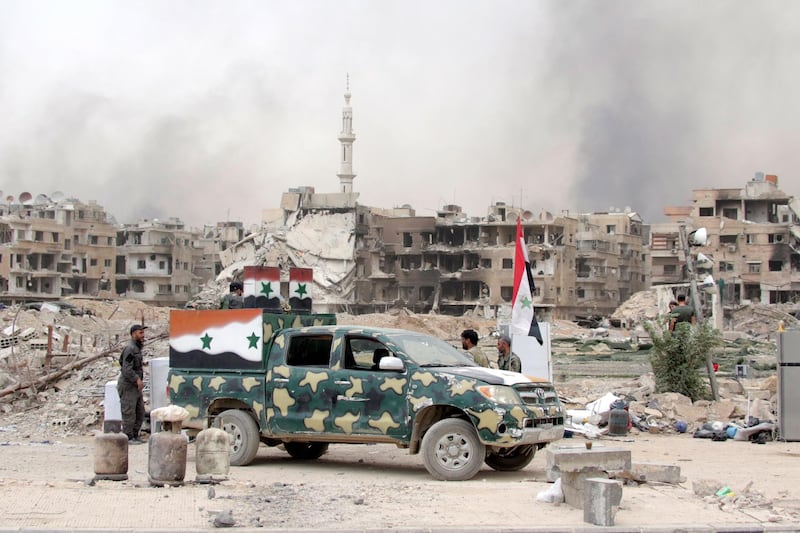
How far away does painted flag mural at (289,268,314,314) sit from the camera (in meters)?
17.0

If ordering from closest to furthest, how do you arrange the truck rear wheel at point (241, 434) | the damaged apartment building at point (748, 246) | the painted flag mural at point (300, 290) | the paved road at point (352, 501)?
the paved road at point (352, 501) → the truck rear wheel at point (241, 434) → the painted flag mural at point (300, 290) → the damaged apartment building at point (748, 246)

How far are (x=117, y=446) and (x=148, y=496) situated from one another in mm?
1205

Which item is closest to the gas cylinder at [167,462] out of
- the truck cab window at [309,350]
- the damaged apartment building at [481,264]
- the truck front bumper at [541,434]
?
the truck cab window at [309,350]

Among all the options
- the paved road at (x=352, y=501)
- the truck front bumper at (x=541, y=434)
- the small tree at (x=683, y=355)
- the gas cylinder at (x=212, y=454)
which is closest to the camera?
the paved road at (x=352, y=501)

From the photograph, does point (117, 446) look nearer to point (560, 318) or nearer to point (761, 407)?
point (761, 407)

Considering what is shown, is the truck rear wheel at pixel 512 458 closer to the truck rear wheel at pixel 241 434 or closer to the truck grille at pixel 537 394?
the truck grille at pixel 537 394

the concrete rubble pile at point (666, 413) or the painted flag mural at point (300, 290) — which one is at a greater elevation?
the painted flag mural at point (300, 290)

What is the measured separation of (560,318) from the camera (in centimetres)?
10206

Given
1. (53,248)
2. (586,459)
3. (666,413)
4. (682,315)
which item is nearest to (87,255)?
(53,248)

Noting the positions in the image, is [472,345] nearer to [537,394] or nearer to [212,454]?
[537,394]

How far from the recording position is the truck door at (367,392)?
14.1 meters

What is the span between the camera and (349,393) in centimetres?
1439

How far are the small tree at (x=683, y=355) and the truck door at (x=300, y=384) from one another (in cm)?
864

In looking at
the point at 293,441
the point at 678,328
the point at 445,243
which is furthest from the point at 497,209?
the point at 293,441
